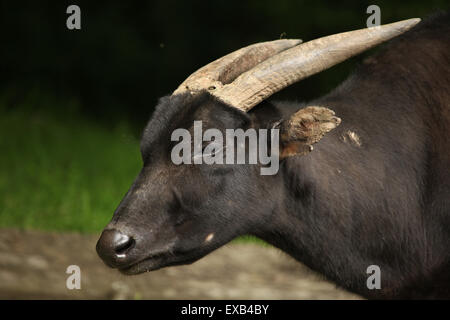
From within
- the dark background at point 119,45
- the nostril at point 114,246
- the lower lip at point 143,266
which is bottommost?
the lower lip at point 143,266

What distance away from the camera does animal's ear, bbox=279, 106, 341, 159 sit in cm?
380

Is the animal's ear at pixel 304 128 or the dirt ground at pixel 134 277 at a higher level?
the animal's ear at pixel 304 128

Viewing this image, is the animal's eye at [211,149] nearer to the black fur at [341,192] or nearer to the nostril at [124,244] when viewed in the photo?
the black fur at [341,192]

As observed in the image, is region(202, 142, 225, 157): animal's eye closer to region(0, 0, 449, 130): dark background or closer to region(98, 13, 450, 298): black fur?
region(98, 13, 450, 298): black fur

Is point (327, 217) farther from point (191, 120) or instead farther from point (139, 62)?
point (139, 62)

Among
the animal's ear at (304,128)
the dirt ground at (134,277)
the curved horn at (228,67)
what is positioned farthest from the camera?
the dirt ground at (134,277)

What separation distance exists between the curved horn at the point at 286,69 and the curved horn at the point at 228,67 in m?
0.15

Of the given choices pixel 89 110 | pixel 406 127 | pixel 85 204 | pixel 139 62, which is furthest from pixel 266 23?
pixel 406 127

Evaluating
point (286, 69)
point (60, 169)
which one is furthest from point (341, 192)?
point (60, 169)

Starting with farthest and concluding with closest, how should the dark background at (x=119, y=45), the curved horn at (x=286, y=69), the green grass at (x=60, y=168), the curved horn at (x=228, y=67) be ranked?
the dark background at (x=119, y=45), the green grass at (x=60, y=168), the curved horn at (x=228, y=67), the curved horn at (x=286, y=69)

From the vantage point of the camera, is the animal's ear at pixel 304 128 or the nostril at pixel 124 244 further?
the animal's ear at pixel 304 128

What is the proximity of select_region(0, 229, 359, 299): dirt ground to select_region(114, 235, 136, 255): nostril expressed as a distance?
7.48 ft

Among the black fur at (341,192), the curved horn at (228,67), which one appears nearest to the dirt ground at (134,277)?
the black fur at (341,192)

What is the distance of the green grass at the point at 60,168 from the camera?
7730 mm
